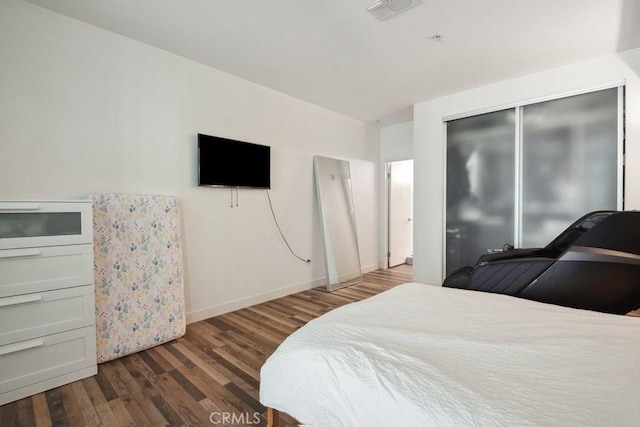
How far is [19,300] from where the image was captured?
1778 mm

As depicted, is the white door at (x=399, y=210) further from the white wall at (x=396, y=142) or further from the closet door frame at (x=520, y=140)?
the closet door frame at (x=520, y=140)

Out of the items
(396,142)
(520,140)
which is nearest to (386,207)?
(396,142)

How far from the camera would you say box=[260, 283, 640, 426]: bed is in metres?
0.79

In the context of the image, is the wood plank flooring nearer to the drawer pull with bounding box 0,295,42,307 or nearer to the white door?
the drawer pull with bounding box 0,295,42,307

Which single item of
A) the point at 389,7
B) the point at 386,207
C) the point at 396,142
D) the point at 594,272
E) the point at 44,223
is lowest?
the point at 594,272

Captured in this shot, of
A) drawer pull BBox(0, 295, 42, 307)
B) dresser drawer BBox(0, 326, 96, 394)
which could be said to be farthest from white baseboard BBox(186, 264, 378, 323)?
drawer pull BBox(0, 295, 42, 307)

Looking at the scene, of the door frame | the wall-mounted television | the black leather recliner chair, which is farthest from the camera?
the door frame

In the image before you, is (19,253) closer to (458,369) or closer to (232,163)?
(232,163)

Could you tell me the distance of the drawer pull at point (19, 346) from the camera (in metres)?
1.73

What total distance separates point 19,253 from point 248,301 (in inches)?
81.1

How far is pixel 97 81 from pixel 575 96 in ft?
15.3

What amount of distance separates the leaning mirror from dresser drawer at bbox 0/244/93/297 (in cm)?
274

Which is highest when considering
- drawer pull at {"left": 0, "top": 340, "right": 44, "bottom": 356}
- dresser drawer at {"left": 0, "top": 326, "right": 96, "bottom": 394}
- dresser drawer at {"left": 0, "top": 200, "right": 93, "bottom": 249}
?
dresser drawer at {"left": 0, "top": 200, "right": 93, "bottom": 249}

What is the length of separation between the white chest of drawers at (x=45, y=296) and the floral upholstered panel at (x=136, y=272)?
0.20m
